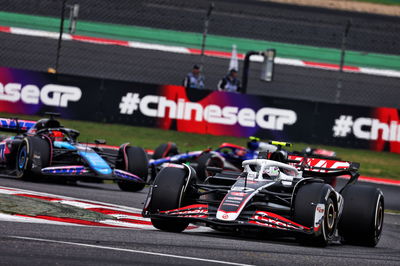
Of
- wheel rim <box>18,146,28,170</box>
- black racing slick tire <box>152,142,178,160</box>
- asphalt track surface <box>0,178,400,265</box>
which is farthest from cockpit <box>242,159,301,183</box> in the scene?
black racing slick tire <box>152,142,178,160</box>

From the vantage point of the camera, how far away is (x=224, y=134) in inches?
842

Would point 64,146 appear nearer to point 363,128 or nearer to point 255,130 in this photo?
point 255,130

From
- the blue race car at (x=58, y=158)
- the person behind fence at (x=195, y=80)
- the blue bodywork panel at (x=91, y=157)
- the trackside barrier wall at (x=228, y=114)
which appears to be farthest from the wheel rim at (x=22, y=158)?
the person behind fence at (x=195, y=80)

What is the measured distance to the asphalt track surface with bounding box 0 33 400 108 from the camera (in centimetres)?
2562

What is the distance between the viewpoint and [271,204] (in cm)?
991

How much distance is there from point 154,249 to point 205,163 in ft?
33.1

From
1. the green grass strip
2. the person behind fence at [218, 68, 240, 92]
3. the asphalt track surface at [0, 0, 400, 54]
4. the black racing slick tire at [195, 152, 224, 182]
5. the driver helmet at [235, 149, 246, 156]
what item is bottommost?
the black racing slick tire at [195, 152, 224, 182]

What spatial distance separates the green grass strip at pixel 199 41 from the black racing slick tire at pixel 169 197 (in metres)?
18.9

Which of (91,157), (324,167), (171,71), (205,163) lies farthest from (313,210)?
(171,71)

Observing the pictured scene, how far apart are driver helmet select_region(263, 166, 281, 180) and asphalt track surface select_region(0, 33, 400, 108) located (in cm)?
1476

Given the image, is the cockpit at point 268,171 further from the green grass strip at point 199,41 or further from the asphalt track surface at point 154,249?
the green grass strip at point 199,41

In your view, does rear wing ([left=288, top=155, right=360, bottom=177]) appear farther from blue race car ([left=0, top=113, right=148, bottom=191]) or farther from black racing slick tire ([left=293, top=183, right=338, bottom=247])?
blue race car ([left=0, top=113, right=148, bottom=191])

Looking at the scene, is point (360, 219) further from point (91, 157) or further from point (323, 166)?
point (91, 157)

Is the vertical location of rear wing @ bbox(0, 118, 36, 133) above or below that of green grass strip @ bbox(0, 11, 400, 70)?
below
